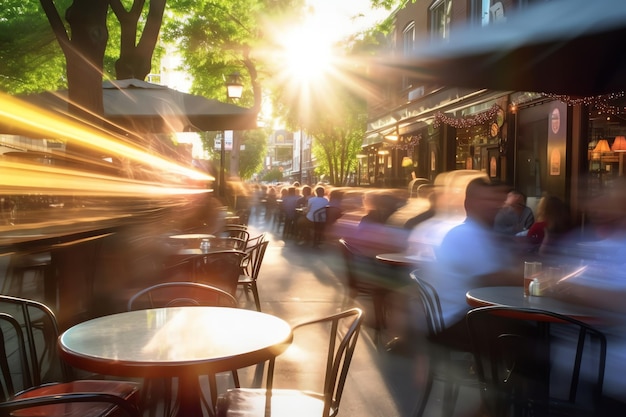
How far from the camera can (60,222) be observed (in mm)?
10273

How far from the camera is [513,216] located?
8.46m

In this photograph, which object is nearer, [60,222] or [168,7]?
[60,222]

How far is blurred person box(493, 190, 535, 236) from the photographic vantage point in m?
8.32

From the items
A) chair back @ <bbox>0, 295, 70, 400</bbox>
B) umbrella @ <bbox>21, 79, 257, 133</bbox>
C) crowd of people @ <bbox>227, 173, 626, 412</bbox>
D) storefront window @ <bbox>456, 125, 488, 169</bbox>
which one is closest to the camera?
chair back @ <bbox>0, 295, 70, 400</bbox>

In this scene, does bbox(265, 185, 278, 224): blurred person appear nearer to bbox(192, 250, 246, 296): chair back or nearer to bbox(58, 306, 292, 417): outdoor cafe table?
bbox(192, 250, 246, 296): chair back

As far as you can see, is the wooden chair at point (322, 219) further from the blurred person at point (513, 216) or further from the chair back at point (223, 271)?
the chair back at point (223, 271)

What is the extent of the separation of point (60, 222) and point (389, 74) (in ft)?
24.3

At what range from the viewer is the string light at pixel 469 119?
1518 centimetres

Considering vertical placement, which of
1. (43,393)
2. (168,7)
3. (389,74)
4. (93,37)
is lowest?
(43,393)

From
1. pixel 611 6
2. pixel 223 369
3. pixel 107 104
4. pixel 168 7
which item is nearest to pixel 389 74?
pixel 611 6

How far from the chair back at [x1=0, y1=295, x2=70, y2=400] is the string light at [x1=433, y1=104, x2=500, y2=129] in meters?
12.0

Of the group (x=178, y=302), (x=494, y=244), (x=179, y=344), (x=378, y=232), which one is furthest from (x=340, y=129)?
(x=179, y=344)

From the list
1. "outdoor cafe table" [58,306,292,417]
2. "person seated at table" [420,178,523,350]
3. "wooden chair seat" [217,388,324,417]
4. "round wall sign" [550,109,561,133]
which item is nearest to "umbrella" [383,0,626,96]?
"person seated at table" [420,178,523,350]

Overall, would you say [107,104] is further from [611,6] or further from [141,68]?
[611,6]
